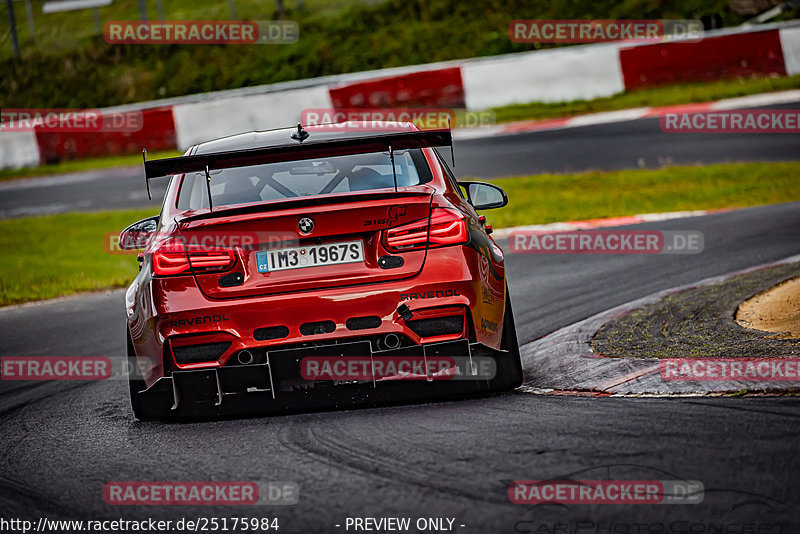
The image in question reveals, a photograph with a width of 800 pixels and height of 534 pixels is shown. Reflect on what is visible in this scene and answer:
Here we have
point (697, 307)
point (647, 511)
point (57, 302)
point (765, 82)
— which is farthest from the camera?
point (765, 82)

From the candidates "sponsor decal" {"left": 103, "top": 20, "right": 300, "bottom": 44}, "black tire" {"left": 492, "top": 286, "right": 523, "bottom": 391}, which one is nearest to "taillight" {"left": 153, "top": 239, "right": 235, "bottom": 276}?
"black tire" {"left": 492, "top": 286, "right": 523, "bottom": 391}

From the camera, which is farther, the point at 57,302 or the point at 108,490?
the point at 57,302

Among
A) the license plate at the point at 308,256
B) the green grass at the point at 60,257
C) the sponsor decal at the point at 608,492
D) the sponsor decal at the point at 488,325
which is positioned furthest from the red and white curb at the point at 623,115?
the sponsor decal at the point at 608,492

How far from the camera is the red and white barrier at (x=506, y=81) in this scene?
20812mm

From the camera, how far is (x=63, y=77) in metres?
34.6

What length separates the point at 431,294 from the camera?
5.21m

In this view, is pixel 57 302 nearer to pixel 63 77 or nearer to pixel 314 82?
pixel 314 82

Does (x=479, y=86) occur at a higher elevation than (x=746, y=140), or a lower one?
higher

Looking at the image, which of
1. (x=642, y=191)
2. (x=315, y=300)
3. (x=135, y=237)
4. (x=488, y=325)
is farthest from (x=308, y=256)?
(x=642, y=191)

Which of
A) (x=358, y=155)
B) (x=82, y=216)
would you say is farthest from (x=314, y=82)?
(x=358, y=155)

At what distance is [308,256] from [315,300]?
0.69ft

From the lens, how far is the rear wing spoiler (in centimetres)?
531

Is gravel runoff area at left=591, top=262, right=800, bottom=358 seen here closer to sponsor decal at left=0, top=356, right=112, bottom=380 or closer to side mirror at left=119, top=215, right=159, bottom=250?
side mirror at left=119, top=215, right=159, bottom=250

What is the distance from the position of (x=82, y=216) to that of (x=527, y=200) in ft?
21.6
